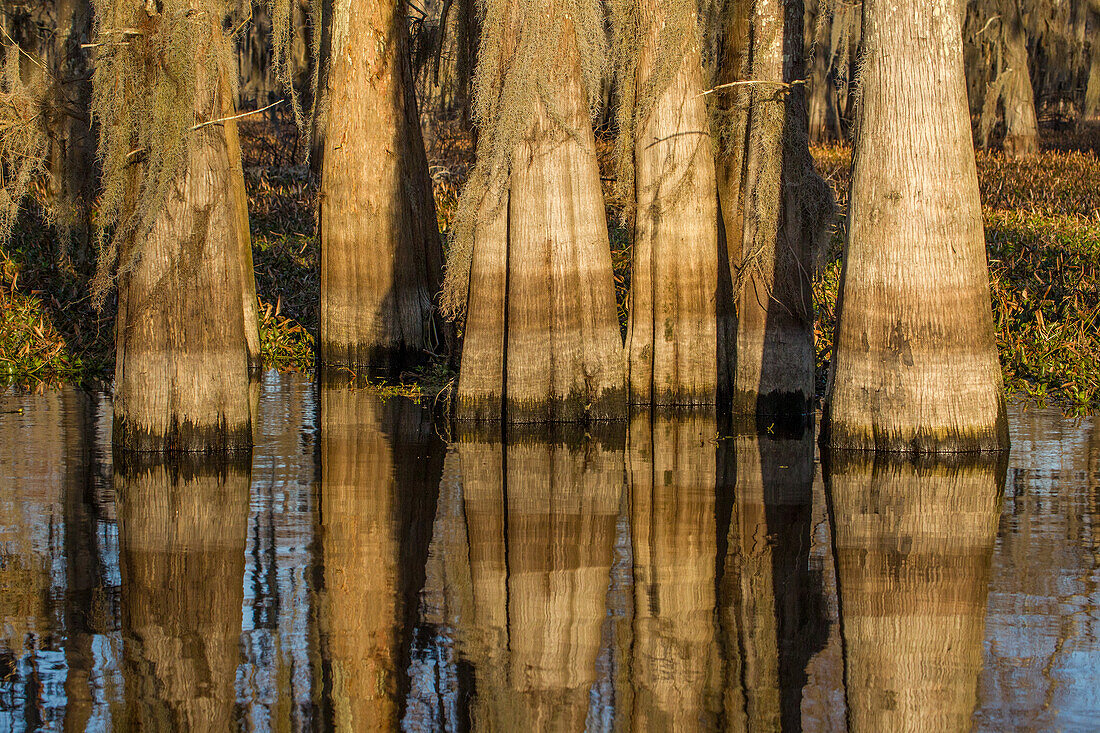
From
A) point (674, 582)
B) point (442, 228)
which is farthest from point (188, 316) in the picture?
point (442, 228)

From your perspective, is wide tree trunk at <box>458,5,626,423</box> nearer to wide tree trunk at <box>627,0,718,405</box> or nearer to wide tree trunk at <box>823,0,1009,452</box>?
wide tree trunk at <box>627,0,718,405</box>

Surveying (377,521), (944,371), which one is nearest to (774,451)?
(944,371)

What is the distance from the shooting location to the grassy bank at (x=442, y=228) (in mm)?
13812

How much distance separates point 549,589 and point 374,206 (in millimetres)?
7951

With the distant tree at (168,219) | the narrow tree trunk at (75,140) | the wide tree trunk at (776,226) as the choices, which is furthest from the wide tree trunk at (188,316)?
the wide tree trunk at (776,226)

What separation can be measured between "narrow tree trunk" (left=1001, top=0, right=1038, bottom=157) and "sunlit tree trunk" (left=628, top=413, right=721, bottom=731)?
27668mm

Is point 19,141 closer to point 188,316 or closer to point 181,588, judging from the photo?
point 188,316

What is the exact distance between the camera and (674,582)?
23.7ft

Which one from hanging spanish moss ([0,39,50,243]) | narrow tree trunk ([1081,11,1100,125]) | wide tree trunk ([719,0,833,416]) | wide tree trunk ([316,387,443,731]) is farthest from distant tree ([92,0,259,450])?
narrow tree trunk ([1081,11,1100,125])

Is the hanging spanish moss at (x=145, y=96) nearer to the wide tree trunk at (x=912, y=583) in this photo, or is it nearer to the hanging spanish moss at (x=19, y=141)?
the hanging spanish moss at (x=19, y=141)

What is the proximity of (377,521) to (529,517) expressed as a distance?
92 centimetres

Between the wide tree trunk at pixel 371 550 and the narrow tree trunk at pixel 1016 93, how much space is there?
27409mm

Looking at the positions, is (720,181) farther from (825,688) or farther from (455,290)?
(825,688)

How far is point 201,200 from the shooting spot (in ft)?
33.0
